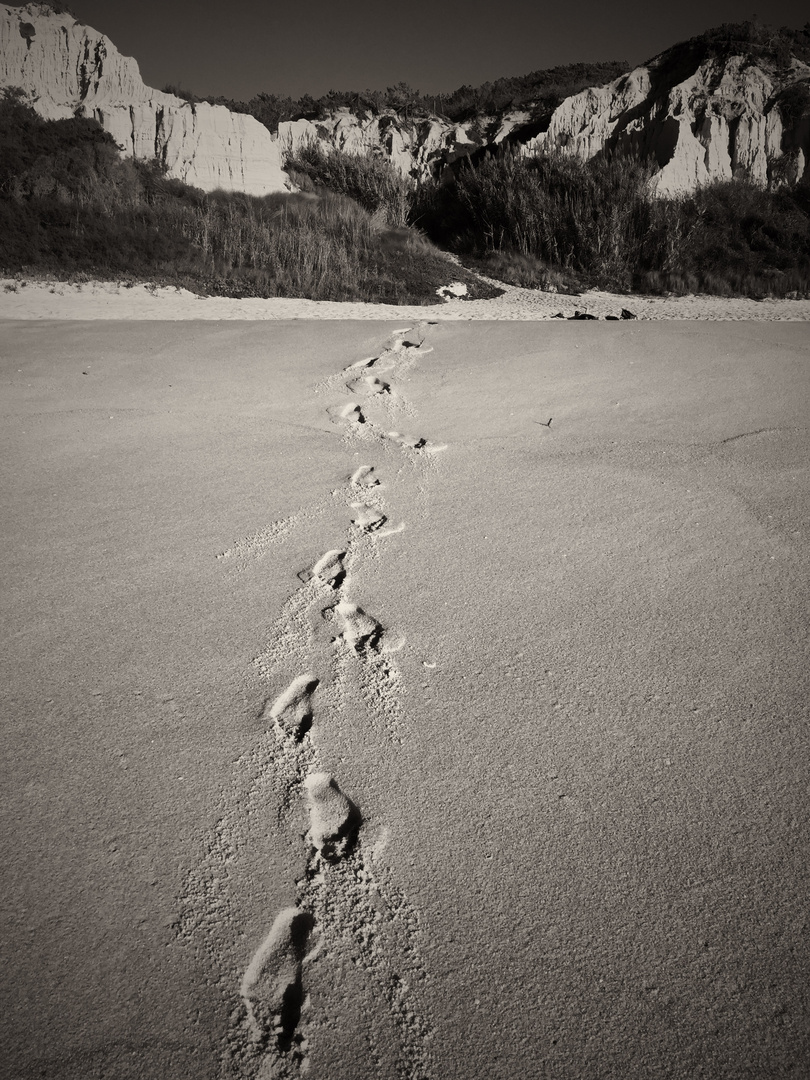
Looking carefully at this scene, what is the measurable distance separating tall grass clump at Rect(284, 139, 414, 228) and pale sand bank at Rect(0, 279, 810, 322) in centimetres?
583

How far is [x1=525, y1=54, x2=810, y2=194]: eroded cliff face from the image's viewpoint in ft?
47.5

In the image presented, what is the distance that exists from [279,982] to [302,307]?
902cm

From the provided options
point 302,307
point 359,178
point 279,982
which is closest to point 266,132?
point 359,178

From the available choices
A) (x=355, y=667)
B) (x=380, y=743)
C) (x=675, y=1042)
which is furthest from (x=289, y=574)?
(x=675, y=1042)

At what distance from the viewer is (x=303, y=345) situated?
5891 millimetres

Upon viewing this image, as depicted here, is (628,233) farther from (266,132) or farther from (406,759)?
(406,759)

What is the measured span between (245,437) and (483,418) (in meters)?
1.46

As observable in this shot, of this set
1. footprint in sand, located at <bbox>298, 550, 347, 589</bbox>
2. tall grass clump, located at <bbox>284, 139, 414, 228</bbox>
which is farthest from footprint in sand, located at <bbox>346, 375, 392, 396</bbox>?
tall grass clump, located at <bbox>284, 139, 414, 228</bbox>

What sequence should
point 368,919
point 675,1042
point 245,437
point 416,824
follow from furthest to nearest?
point 245,437 → point 416,824 → point 368,919 → point 675,1042

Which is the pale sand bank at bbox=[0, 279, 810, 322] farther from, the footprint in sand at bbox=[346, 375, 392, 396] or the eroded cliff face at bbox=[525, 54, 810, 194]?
the eroded cliff face at bbox=[525, 54, 810, 194]

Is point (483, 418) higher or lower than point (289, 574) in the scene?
higher

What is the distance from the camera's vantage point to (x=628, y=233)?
12062 mm

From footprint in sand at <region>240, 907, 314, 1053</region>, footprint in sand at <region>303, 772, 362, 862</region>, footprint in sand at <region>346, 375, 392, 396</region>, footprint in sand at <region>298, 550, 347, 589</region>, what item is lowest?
footprint in sand at <region>240, 907, 314, 1053</region>

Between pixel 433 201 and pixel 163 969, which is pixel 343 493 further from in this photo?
pixel 433 201
